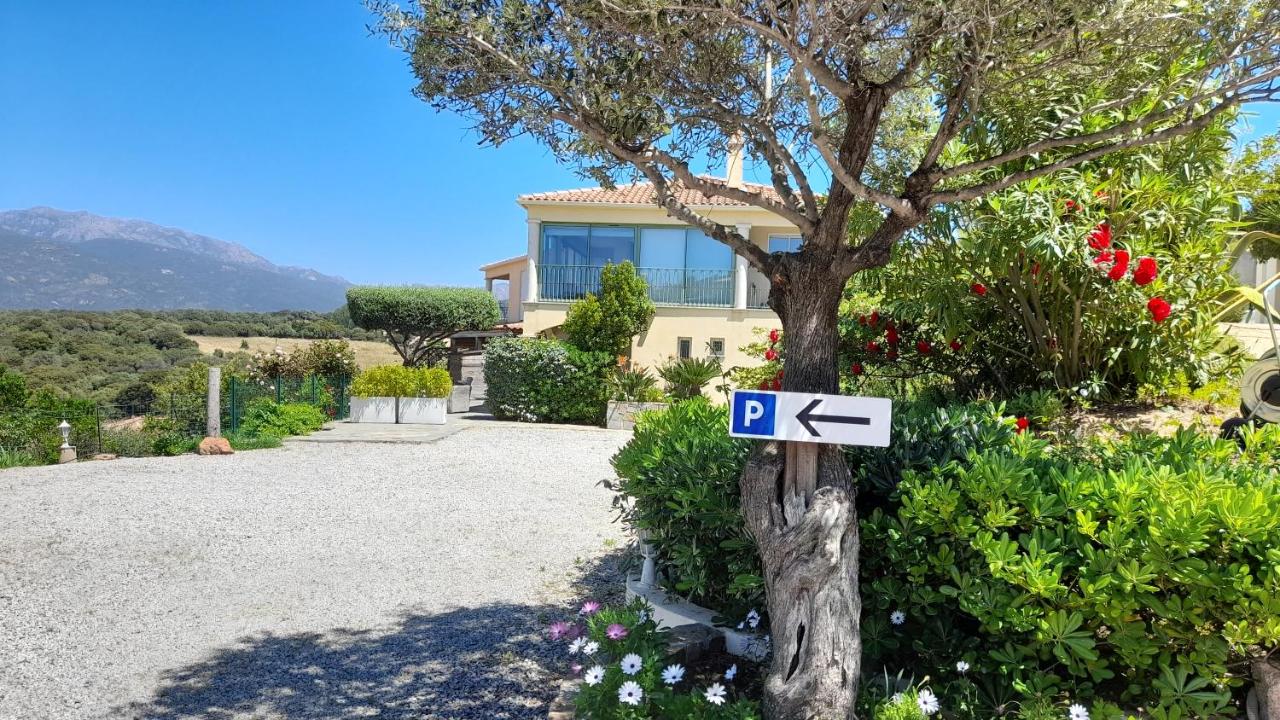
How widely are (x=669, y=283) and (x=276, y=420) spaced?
437 inches

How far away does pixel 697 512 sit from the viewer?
3586 millimetres

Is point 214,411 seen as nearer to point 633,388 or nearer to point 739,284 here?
point 633,388

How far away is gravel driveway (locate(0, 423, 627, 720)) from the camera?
3.79m

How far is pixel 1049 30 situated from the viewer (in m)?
2.90

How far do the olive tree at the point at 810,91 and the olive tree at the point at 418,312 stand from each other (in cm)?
2001

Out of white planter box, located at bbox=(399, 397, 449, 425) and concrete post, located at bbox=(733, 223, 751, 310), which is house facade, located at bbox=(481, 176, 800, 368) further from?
white planter box, located at bbox=(399, 397, 449, 425)

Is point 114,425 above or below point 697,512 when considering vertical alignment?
below

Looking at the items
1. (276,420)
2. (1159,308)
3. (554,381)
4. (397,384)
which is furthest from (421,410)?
(1159,308)

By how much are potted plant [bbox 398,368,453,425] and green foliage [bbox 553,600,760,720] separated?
15220mm

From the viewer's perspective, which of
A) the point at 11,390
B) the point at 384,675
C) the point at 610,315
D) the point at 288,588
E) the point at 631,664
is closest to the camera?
Result: the point at 631,664

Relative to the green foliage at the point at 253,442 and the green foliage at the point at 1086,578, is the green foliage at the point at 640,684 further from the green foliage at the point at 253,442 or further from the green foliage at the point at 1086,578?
the green foliage at the point at 253,442

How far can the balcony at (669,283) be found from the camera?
21516 mm

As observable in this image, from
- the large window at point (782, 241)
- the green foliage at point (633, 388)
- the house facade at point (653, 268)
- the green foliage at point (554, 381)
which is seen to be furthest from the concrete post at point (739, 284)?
the green foliage at point (554, 381)

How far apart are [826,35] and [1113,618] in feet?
7.50
